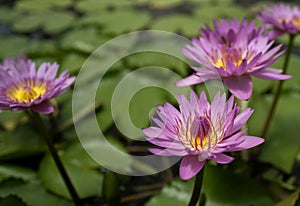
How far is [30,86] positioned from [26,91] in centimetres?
4

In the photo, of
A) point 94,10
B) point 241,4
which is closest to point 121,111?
point 94,10

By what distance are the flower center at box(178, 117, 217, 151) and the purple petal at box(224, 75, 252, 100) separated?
15 cm

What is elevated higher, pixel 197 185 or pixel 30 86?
pixel 30 86

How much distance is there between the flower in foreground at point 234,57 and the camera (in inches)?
31.4

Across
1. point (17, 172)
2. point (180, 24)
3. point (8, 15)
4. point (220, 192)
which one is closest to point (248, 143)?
point (220, 192)

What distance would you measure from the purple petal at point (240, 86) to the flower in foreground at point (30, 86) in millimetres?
392

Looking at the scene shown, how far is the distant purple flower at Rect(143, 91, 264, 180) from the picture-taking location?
65 cm

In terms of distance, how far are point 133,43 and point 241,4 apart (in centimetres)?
100

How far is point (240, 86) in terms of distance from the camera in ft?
2.65

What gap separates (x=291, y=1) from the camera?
230 cm

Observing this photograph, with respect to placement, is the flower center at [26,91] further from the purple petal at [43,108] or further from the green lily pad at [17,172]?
the green lily pad at [17,172]

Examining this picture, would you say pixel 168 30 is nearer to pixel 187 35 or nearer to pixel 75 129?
pixel 187 35

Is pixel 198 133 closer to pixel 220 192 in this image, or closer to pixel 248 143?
pixel 248 143

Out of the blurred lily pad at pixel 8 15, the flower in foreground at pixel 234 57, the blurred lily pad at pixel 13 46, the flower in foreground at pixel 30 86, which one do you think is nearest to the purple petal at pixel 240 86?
the flower in foreground at pixel 234 57
